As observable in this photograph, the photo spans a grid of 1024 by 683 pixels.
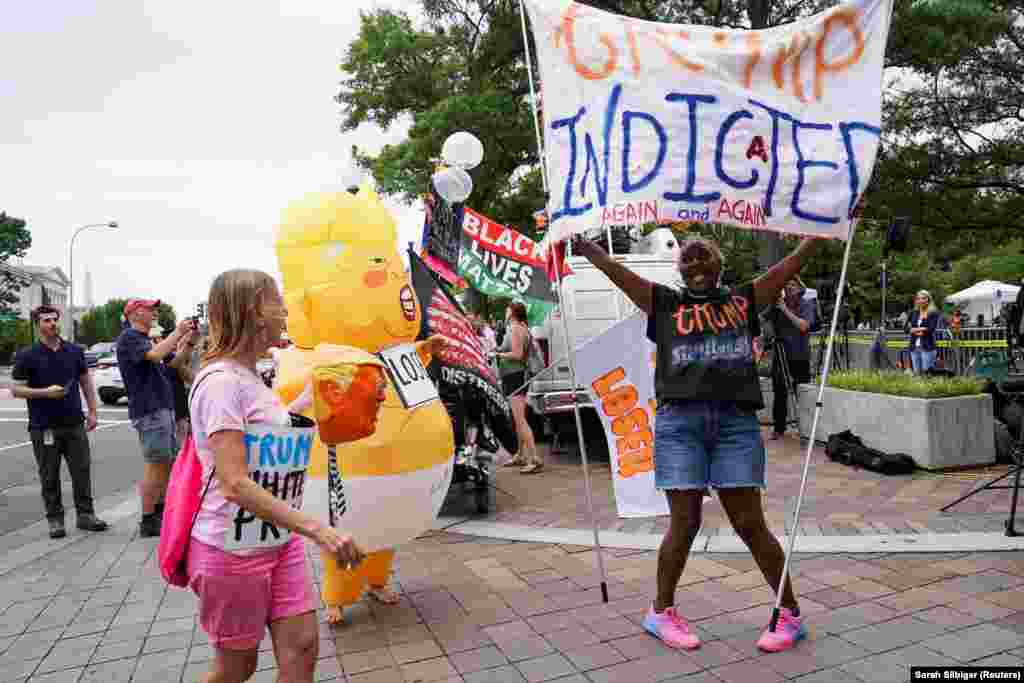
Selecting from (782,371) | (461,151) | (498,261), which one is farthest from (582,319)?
(461,151)

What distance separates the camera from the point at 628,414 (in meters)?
4.22

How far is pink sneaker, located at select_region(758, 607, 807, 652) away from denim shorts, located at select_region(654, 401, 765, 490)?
1.99 ft

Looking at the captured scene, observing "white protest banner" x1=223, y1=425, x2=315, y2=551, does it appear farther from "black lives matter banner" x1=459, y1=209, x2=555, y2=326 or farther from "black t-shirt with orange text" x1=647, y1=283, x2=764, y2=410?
"black lives matter banner" x1=459, y1=209, x2=555, y2=326

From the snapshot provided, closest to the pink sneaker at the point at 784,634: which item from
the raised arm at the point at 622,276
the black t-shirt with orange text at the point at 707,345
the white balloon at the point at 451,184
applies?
the black t-shirt with orange text at the point at 707,345

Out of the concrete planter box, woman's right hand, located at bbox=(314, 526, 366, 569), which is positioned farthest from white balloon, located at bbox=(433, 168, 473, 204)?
the concrete planter box

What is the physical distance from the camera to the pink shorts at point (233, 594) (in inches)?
86.8

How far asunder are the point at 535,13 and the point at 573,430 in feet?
23.1

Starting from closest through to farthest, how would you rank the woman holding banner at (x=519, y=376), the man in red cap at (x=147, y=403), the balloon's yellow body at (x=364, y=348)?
the balloon's yellow body at (x=364, y=348), the man in red cap at (x=147, y=403), the woman holding banner at (x=519, y=376)

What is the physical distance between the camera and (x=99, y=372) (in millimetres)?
19094

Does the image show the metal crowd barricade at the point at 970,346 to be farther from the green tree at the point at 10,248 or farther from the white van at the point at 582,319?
the green tree at the point at 10,248

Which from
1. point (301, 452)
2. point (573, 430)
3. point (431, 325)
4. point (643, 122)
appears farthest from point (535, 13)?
point (573, 430)

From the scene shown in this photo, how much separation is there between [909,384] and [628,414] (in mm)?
4085

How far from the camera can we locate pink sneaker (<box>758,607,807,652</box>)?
3.24m

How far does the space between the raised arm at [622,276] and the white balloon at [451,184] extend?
1758mm
